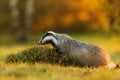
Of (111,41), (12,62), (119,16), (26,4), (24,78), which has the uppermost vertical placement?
(26,4)

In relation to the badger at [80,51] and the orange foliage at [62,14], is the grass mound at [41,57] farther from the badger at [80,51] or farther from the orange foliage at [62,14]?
the orange foliage at [62,14]

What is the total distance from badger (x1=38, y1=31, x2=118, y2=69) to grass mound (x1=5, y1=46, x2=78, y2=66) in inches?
6.1

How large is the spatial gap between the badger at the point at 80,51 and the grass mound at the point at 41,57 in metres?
0.16

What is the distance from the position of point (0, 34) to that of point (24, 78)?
3290cm

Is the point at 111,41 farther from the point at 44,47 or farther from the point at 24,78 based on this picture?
the point at 24,78

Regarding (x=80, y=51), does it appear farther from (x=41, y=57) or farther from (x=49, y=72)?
(x=49, y=72)

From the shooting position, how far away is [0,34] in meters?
44.4

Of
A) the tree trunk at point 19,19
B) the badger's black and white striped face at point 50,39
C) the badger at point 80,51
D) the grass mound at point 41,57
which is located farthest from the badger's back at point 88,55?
the tree trunk at point 19,19

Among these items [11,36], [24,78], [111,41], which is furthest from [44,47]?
[11,36]

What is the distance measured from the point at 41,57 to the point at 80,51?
1.02 meters

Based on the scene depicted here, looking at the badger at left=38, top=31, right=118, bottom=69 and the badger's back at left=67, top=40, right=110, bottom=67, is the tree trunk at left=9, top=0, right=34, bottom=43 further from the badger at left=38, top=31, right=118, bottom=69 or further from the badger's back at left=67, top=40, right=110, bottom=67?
the badger's back at left=67, top=40, right=110, bottom=67

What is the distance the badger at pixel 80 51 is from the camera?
14.6m

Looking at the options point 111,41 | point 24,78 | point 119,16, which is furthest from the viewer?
point 111,41

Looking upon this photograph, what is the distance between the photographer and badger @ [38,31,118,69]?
1459 centimetres
